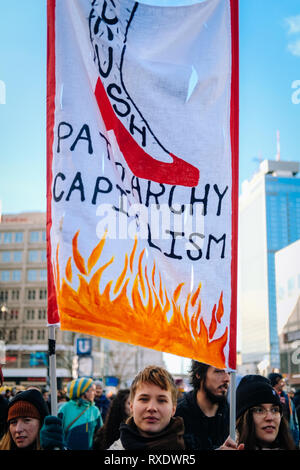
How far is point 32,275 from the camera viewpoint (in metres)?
83.4

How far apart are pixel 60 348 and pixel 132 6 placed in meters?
76.2

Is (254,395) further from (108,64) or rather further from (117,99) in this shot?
(108,64)

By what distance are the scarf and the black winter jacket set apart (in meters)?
0.99

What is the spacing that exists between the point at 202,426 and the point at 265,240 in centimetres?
16479

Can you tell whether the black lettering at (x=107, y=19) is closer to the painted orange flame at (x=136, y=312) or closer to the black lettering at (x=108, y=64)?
the black lettering at (x=108, y=64)

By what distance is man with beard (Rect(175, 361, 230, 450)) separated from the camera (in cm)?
411

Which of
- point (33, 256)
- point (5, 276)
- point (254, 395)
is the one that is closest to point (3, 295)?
point (5, 276)

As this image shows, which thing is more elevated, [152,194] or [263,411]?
[152,194]

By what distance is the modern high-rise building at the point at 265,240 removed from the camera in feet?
Result: 522

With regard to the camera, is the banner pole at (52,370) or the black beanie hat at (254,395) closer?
the banner pole at (52,370)

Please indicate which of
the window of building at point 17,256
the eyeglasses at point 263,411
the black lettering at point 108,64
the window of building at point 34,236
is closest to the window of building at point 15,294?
the window of building at point 17,256

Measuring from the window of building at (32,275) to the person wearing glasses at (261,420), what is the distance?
3206 inches

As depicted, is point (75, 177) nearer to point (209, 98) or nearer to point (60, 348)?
point (209, 98)

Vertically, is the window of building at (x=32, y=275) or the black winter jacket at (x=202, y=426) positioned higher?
the window of building at (x=32, y=275)
